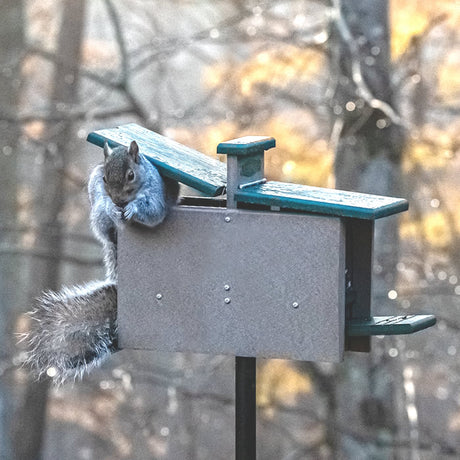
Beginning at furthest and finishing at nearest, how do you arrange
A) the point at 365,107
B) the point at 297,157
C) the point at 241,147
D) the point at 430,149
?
the point at 297,157 → the point at 430,149 → the point at 365,107 → the point at 241,147

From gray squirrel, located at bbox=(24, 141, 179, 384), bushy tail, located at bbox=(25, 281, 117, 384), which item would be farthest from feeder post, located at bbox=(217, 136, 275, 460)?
bushy tail, located at bbox=(25, 281, 117, 384)

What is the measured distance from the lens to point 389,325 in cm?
225

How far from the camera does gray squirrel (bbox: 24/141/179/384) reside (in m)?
2.18

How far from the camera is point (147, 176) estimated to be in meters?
2.21

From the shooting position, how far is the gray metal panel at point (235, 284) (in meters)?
2.24

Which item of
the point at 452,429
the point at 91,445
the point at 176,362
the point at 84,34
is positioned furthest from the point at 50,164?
the point at 452,429

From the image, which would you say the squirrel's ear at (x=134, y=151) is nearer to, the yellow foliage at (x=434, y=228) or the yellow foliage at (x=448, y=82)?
the yellow foliage at (x=434, y=228)

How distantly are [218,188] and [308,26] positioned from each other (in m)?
3.55

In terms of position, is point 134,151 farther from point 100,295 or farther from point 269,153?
point 269,153

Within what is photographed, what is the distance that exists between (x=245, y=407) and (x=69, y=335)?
0.44 meters

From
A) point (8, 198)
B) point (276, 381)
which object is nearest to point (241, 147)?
point (276, 381)

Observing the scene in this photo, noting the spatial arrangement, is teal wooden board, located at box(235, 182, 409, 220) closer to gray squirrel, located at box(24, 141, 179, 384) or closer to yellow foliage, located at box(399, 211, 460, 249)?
gray squirrel, located at box(24, 141, 179, 384)

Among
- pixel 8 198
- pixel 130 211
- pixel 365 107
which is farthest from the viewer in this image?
pixel 8 198

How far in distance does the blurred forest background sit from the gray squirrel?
2.41m
